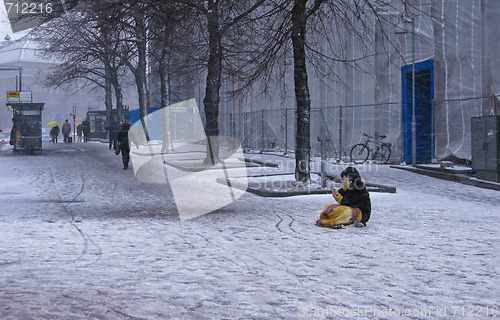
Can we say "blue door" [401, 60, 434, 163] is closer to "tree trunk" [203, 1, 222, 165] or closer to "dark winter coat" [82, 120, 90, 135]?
"tree trunk" [203, 1, 222, 165]

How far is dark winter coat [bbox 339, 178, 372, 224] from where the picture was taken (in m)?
8.02

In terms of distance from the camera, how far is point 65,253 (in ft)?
20.4

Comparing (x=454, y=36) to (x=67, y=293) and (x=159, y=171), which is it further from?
(x=67, y=293)

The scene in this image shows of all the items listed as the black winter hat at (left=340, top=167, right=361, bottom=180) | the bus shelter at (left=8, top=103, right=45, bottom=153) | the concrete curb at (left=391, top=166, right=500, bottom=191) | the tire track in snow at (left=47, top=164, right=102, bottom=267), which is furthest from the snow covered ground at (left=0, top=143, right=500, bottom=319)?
the bus shelter at (left=8, top=103, right=45, bottom=153)

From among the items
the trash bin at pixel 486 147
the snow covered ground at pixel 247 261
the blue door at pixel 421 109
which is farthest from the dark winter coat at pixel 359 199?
the blue door at pixel 421 109

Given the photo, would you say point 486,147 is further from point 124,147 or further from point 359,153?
point 124,147

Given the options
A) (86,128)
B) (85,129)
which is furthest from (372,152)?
(86,128)

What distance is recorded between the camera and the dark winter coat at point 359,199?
26.3 feet

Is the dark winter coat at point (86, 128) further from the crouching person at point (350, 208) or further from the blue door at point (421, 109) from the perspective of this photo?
the crouching person at point (350, 208)

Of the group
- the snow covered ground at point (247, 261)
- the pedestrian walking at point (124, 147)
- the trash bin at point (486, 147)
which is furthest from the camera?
the pedestrian walking at point (124, 147)

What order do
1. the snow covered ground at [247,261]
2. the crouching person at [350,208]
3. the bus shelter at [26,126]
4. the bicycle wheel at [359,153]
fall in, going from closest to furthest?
the snow covered ground at [247,261] < the crouching person at [350,208] < the bicycle wheel at [359,153] < the bus shelter at [26,126]

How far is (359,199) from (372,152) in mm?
12591

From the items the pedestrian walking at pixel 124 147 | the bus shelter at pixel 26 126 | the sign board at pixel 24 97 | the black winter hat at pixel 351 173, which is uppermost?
the sign board at pixel 24 97

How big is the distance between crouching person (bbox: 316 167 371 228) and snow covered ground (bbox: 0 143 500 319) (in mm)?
215
